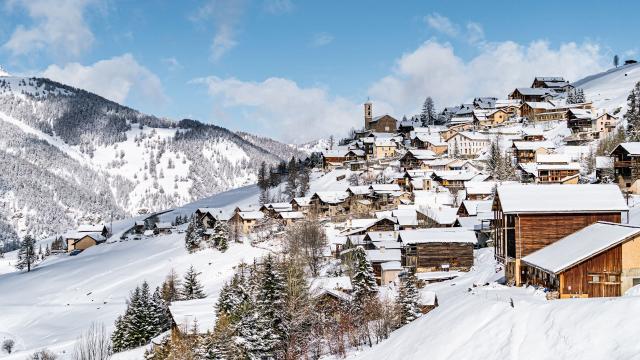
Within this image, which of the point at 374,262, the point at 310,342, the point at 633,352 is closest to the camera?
the point at 633,352

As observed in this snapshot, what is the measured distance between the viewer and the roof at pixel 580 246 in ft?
112

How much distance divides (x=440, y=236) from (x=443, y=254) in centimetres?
206

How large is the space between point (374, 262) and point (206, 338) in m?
31.2

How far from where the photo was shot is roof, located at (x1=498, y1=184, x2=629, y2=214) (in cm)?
4100

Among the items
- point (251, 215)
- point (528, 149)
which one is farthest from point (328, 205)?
point (528, 149)

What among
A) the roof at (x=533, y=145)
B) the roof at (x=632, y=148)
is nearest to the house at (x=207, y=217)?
the roof at (x=533, y=145)

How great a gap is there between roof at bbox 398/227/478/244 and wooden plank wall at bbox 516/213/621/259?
2574 centimetres

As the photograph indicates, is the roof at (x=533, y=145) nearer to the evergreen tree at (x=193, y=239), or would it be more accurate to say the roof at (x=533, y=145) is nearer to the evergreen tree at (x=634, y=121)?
the evergreen tree at (x=634, y=121)

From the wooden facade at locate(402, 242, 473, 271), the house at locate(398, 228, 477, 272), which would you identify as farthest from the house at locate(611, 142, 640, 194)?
the wooden facade at locate(402, 242, 473, 271)

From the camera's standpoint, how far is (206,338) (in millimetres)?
39625

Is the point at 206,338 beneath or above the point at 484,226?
beneath

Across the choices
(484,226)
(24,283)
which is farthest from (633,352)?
(24,283)

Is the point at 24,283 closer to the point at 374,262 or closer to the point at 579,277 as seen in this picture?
the point at 374,262

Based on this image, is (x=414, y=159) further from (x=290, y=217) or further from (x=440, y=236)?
(x=440, y=236)
